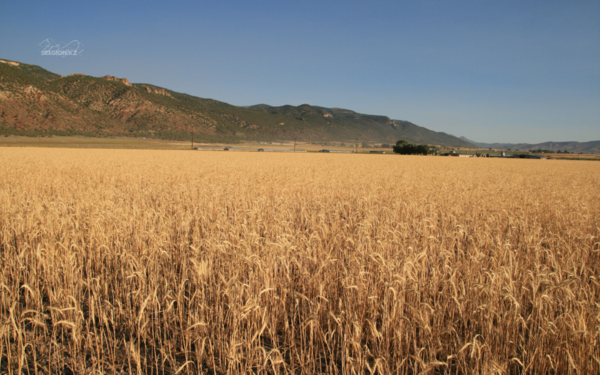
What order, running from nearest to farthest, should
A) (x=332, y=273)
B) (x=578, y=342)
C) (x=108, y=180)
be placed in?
(x=578, y=342) < (x=332, y=273) < (x=108, y=180)

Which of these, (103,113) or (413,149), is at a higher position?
(103,113)

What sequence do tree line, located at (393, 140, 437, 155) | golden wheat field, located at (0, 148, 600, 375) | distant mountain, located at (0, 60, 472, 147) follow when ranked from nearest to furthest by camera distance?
golden wheat field, located at (0, 148, 600, 375), distant mountain, located at (0, 60, 472, 147), tree line, located at (393, 140, 437, 155)

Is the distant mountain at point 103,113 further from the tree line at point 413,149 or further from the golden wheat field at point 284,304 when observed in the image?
the golden wheat field at point 284,304

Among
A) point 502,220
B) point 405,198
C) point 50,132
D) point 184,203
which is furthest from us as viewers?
point 50,132

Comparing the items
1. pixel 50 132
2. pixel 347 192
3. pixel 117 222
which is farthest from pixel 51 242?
pixel 50 132

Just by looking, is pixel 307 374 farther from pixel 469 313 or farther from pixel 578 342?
pixel 578 342

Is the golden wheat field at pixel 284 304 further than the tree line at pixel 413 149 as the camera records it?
No

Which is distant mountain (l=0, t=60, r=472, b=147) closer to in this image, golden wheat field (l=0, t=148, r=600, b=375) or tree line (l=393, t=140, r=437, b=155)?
tree line (l=393, t=140, r=437, b=155)

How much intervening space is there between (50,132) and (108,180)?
102663mm

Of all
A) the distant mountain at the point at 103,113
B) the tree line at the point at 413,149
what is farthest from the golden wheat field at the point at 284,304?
the distant mountain at the point at 103,113

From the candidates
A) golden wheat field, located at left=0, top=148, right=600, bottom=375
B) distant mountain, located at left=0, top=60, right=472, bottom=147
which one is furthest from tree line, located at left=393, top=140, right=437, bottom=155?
golden wheat field, located at left=0, top=148, right=600, bottom=375

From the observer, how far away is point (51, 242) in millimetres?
4348

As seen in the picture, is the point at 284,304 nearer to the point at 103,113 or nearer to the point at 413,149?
the point at 413,149

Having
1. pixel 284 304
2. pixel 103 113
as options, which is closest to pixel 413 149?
pixel 284 304
